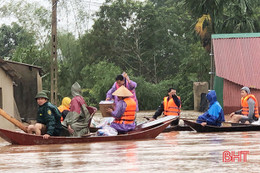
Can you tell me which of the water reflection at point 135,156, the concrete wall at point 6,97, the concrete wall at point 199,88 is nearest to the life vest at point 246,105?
the water reflection at point 135,156

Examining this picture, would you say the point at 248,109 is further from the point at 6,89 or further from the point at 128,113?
the point at 6,89

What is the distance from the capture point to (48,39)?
5816 centimetres

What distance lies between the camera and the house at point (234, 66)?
31125 millimetres

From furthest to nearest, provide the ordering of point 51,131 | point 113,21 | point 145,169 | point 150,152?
1. point 113,21
2. point 51,131
3. point 150,152
4. point 145,169

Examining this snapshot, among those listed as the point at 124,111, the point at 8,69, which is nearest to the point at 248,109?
the point at 124,111

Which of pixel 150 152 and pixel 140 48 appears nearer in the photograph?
pixel 150 152

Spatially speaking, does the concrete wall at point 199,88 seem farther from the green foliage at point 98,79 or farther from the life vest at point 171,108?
the life vest at point 171,108

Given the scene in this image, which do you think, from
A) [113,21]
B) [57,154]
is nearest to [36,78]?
[57,154]

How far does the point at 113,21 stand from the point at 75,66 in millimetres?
5592

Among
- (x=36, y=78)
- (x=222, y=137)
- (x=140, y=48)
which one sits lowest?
(x=222, y=137)

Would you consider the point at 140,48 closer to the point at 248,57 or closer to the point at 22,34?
the point at 22,34

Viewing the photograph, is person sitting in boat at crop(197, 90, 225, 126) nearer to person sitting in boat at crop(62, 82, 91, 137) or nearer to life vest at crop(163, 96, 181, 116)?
life vest at crop(163, 96, 181, 116)

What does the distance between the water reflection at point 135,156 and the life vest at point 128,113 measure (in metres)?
0.69

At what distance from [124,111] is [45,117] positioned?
185 centimetres
